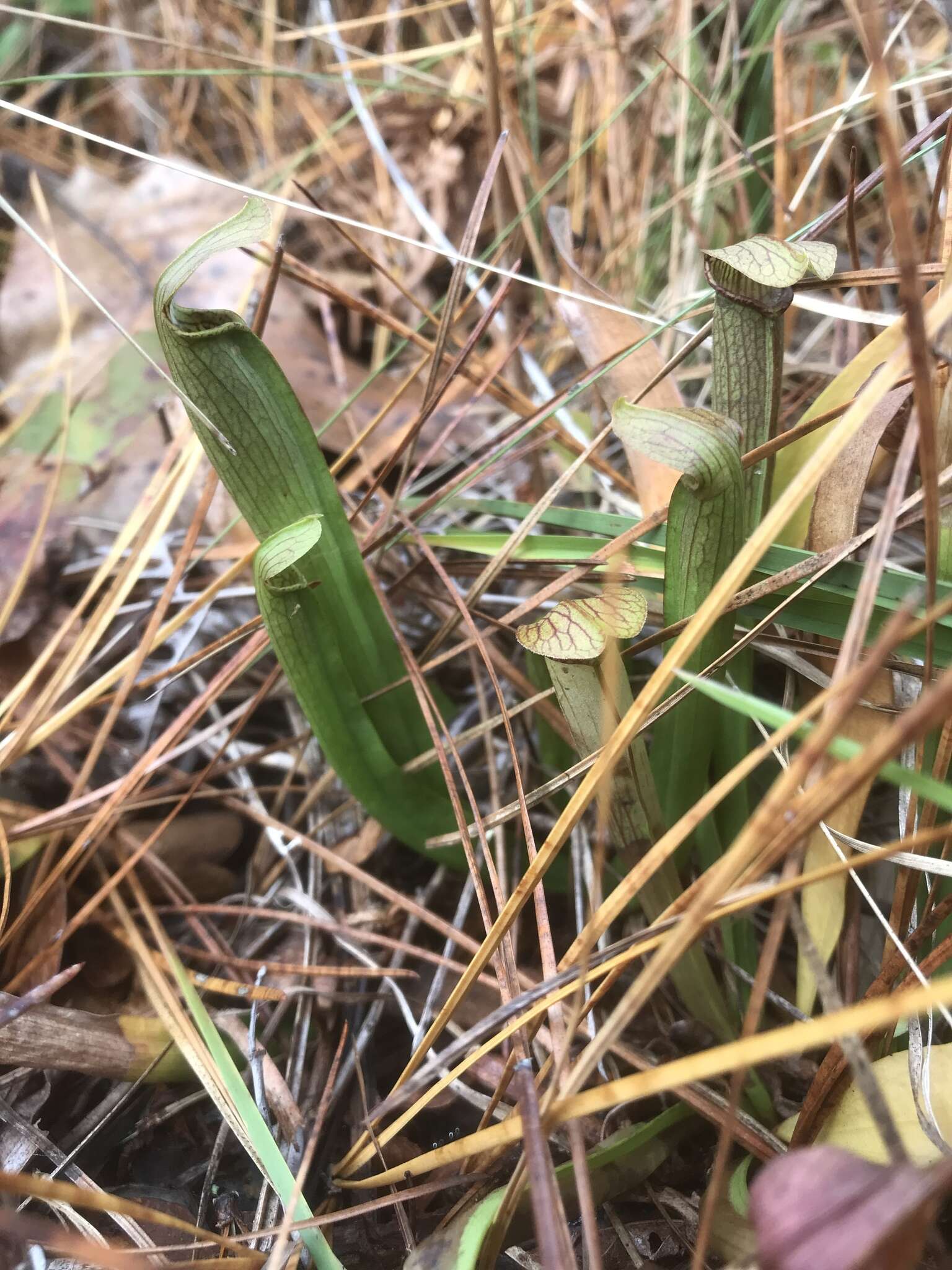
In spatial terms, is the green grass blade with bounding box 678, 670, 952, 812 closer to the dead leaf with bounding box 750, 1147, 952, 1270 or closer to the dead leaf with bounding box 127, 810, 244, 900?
the dead leaf with bounding box 750, 1147, 952, 1270

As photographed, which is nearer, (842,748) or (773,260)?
(842,748)

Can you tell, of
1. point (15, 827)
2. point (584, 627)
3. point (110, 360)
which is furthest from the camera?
point (110, 360)

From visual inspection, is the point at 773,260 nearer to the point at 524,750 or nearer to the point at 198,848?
the point at 524,750

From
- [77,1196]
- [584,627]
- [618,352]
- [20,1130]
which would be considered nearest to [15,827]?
[20,1130]

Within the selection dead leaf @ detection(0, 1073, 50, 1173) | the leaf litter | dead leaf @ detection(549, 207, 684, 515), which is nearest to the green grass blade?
the leaf litter

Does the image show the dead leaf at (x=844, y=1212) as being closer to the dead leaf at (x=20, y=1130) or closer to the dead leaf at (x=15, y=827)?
the dead leaf at (x=20, y=1130)

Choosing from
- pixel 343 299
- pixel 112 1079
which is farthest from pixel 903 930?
pixel 343 299

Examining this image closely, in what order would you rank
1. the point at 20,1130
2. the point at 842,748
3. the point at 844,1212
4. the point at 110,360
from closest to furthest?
the point at 844,1212 < the point at 842,748 < the point at 20,1130 < the point at 110,360
